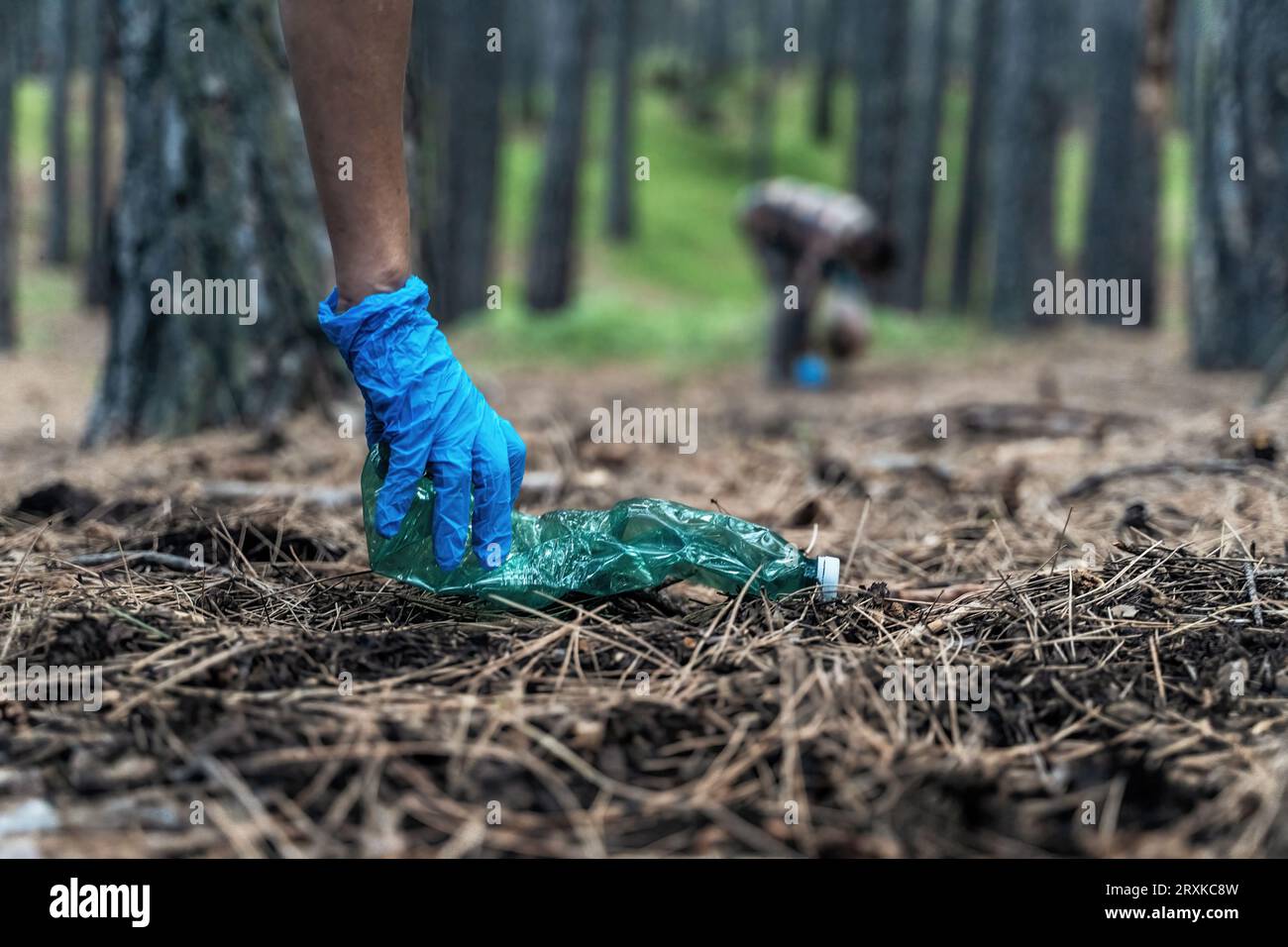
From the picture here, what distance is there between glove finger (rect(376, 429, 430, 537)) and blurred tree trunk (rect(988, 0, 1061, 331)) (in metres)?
8.07

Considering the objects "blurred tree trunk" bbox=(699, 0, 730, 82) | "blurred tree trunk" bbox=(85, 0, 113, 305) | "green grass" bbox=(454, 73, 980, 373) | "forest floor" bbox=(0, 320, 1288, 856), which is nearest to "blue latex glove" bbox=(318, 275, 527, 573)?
"forest floor" bbox=(0, 320, 1288, 856)

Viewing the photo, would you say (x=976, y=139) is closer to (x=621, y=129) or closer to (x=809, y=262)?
(x=621, y=129)

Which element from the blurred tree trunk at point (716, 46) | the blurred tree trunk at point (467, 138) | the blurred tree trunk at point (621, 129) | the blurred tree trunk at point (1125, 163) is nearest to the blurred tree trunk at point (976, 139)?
the blurred tree trunk at point (1125, 163)

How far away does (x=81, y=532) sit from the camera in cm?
232

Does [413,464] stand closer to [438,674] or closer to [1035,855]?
[438,674]

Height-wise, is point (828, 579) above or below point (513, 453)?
below

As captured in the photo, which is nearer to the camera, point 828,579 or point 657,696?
point 657,696

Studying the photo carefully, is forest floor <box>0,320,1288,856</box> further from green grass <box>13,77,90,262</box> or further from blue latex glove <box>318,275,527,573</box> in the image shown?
green grass <box>13,77,90,262</box>

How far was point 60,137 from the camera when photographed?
13.2 m

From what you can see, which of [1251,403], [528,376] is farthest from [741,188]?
[1251,403]

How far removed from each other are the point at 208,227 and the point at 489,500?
89.7 inches

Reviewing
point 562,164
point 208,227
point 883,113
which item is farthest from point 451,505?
point 883,113

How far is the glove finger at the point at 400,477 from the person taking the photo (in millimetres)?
1768

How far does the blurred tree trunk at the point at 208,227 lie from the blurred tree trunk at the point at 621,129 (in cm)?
1398
